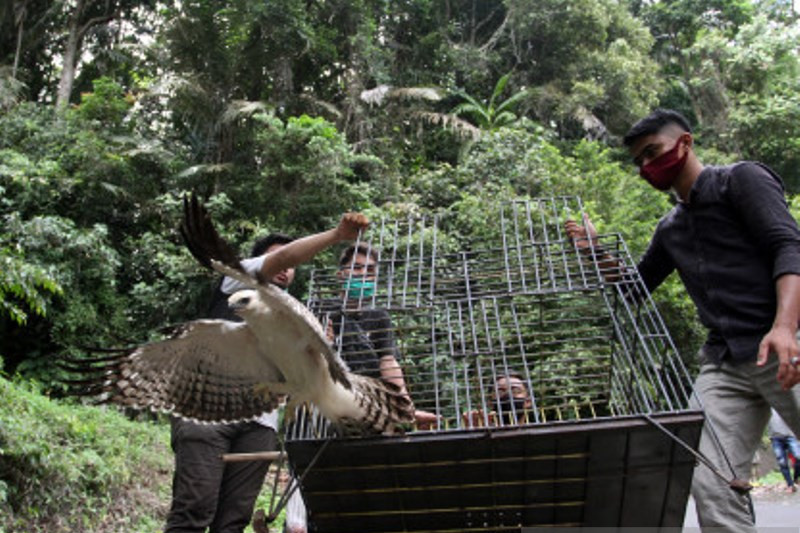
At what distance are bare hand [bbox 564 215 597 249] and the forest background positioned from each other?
14.0 feet

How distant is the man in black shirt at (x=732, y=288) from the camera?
235 centimetres

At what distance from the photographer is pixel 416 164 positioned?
15555 mm

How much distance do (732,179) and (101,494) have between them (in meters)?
5.55

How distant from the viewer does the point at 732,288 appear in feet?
8.41

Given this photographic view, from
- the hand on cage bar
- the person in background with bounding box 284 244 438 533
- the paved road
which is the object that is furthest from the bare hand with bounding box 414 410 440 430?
the paved road

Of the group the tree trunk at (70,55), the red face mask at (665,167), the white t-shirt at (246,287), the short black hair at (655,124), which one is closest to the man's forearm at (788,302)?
the red face mask at (665,167)

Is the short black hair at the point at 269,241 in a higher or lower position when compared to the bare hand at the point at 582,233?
lower

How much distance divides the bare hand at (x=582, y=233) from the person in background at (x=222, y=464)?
3.61ft

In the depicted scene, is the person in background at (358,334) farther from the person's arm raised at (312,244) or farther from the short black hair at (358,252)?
the person's arm raised at (312,244)

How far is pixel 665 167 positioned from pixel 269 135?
10.5m

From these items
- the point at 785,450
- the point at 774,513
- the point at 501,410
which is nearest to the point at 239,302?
the point at 501,410

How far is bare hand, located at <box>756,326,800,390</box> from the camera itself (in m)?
2.18

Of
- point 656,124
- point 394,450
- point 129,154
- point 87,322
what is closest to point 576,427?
point 394,450

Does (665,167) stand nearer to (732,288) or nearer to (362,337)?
(732,288)
